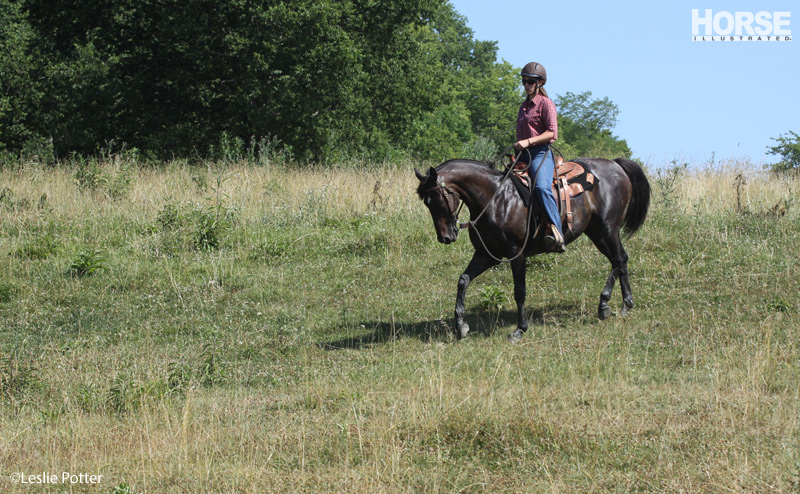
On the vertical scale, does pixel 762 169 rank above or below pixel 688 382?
above

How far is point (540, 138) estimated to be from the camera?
364 inches

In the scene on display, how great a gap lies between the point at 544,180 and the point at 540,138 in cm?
58

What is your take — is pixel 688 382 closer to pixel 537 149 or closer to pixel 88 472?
pixel 537 149

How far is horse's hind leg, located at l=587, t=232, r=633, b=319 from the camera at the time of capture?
10.1m

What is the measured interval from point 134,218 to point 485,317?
7.62m

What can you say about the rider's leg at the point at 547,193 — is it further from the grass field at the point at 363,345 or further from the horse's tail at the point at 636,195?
the horse's tail at the point at 636,195

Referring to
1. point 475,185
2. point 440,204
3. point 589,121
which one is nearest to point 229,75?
point 475,185

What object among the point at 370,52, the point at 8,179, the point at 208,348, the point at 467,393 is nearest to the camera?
the point at 467,393

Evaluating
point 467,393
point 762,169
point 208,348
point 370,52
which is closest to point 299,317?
point 208,348

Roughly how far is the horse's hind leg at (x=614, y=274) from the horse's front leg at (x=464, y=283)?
5.50 feet

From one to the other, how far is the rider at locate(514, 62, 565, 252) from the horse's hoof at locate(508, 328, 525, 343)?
1.16 metres

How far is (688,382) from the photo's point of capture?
7215 mm

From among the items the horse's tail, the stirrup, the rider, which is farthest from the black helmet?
the horse's tail

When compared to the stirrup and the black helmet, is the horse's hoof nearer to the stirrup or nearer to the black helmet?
the stirrup
